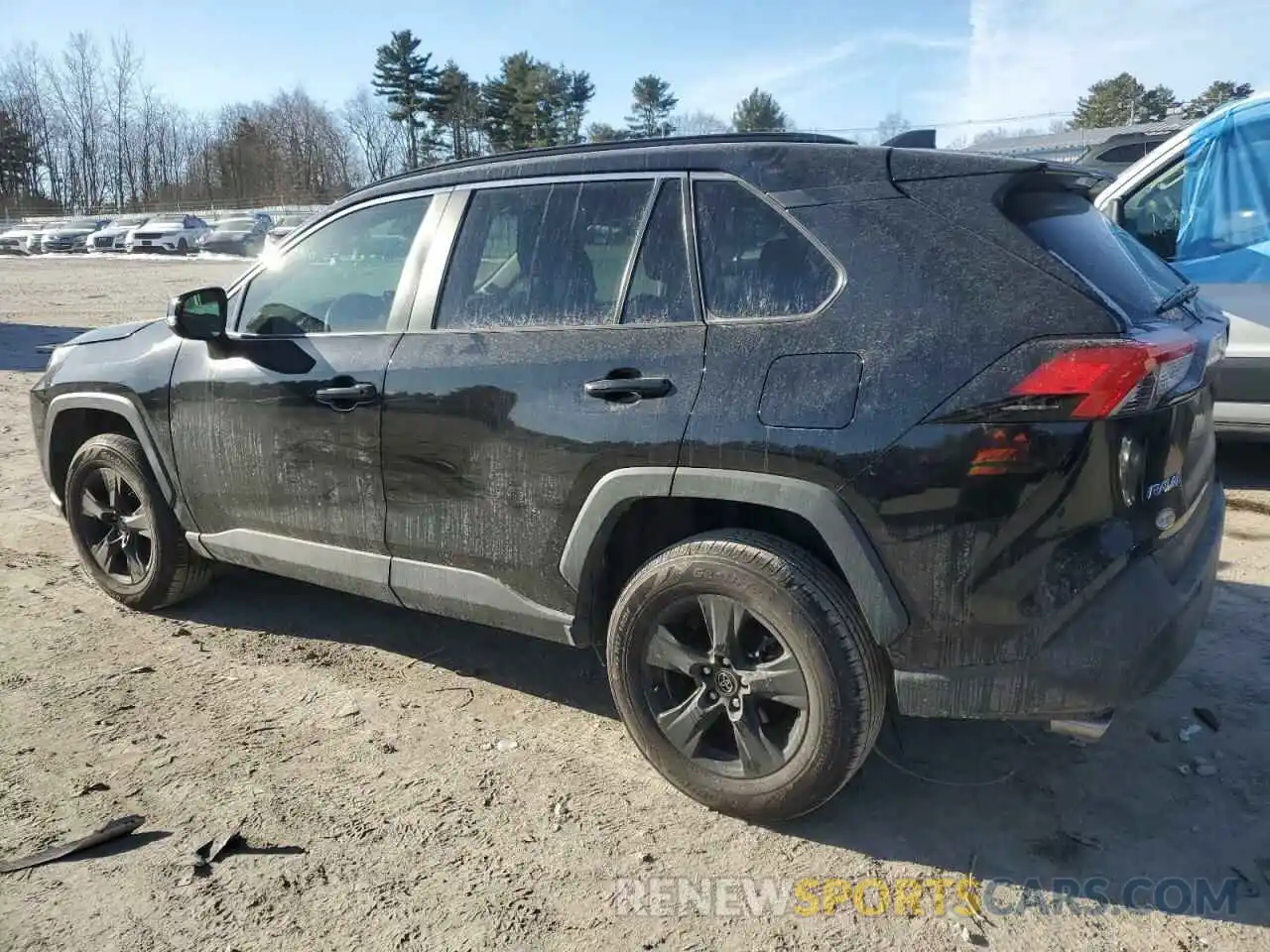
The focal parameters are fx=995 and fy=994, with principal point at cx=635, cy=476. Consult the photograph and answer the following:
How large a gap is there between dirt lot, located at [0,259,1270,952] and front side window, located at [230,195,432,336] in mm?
1371

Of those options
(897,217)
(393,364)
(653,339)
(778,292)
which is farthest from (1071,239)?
(393,364)

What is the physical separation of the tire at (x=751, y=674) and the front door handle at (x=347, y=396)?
1.16m

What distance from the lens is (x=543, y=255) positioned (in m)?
3.25

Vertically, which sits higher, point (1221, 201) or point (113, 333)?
point (1221, 201)

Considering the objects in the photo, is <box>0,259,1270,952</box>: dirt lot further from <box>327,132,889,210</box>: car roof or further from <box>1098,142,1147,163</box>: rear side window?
<box>1098,142,1147,163</box>: rear side window

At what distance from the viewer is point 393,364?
3.40 metres

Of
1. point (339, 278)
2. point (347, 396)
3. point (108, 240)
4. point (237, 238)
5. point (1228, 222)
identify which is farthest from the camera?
point (108, 240)

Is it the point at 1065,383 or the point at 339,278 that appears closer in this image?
the point at 1065,383

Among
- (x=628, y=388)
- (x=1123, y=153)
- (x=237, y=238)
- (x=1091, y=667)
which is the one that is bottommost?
(x=1091, y=667)

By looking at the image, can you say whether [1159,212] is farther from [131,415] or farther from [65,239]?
[65,239]

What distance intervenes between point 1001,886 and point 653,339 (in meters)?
1.76

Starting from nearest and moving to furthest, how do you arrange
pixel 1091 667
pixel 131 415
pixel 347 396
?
pixel 1091 667
pixel 347 396
pixel 131 415

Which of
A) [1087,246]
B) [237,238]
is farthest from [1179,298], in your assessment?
[237,238]

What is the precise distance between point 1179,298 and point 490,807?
2564mm
